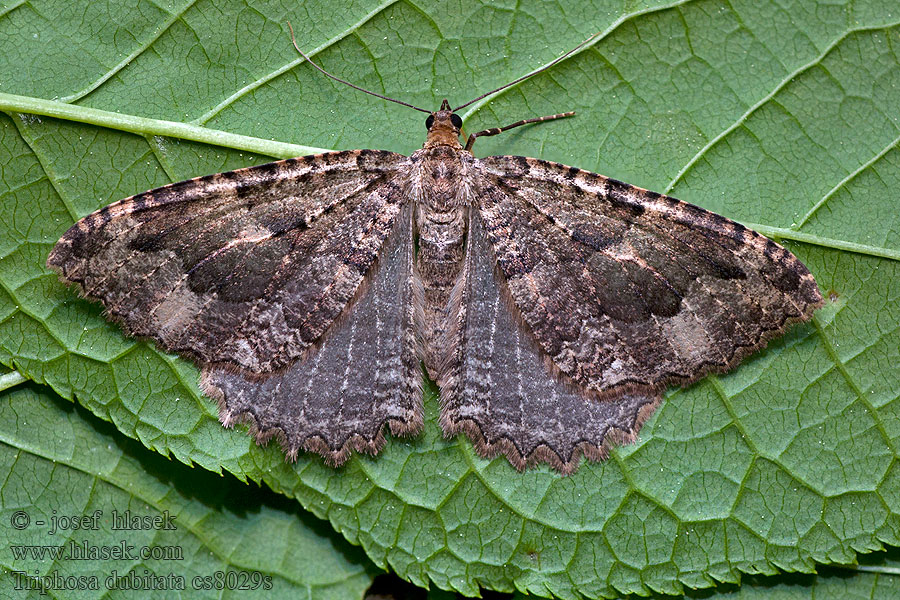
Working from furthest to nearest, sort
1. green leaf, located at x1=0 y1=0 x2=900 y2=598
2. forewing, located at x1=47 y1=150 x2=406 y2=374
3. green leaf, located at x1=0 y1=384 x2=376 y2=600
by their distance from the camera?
green leaf, located at x1=0 y1=384 x2=376 y2=600 → green leaf, located at x1=0 y1=0 x2=900 y2=598 → forewing, located at x1=47 y1=150 x2=406 y2=374

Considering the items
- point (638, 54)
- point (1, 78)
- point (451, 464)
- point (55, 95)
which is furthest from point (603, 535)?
point (1, 78)

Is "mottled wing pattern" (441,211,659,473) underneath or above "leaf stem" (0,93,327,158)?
underneath

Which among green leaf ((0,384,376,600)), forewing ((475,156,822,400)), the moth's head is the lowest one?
green leaf ((0,384,376,600))

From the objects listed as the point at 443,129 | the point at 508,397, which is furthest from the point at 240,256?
the point at 508,397

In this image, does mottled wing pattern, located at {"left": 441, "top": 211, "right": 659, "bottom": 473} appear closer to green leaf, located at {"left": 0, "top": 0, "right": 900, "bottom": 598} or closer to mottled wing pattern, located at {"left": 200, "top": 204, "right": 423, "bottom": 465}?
green leaf, located at {"left": 0, "top": 0, "right": 900, "bottom": 598}

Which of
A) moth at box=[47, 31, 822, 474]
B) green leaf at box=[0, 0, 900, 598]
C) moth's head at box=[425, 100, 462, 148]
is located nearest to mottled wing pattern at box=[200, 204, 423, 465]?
moth at box=[47, 31, 822, 474]

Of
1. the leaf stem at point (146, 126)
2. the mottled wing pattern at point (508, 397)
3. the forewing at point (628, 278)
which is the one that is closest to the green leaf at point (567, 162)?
the leaf stem at point (146, 126)

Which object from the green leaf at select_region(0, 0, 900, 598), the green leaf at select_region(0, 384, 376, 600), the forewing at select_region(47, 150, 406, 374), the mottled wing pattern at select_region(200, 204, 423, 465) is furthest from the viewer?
the green leaf at select_region(0, 384, 376, 600)
